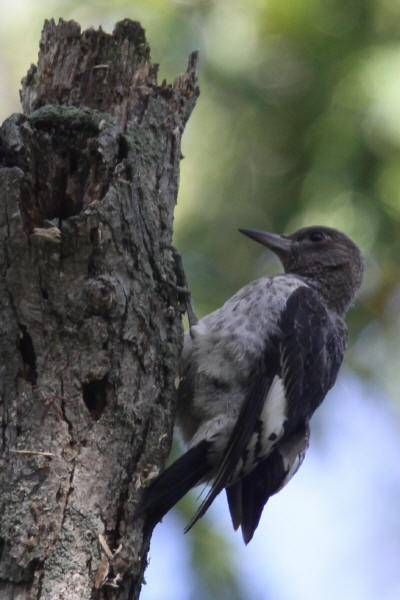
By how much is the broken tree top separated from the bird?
934 millimetres

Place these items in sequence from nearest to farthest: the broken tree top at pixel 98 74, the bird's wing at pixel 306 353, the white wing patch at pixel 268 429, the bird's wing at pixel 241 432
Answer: the bird's wing at pixel 241 432 < the broken tree top at pixel 98 74 < the white wing patch at pixel 268 429 < the bird's wing at pixel 306 353

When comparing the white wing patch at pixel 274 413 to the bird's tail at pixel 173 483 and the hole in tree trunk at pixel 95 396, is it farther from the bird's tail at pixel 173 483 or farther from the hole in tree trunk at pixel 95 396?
the hole in tree trunk at pixel 95 396

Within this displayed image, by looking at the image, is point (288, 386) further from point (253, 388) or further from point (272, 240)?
point (272, 240)

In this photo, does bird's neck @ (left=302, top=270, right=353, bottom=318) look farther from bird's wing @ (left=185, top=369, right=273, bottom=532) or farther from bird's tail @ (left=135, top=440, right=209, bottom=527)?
bird's tail @ (left=135, top=440, right=209, bottom=527)

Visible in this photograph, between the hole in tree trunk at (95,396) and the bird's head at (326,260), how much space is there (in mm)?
1767

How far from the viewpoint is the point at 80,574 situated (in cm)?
237

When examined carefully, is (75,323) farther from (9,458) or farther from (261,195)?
(261,195)

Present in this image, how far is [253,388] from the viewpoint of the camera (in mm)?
3520

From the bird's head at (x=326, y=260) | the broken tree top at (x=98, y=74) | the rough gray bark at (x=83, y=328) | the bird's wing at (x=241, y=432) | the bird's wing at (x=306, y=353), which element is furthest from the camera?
the bird's head at (x=326, y=260)

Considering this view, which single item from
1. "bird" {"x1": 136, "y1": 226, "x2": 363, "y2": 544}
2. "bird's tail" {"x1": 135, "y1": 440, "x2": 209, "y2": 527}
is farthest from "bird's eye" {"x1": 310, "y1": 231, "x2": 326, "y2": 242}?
"bird's tail" {"x1": 135, "y1": 440, "x2": 209, "y2": 527}

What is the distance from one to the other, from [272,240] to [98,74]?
52.5 inches

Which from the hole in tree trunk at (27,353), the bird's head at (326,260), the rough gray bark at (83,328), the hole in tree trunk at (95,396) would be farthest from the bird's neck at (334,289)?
the hole in tree trunk at (27,353)

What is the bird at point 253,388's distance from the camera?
3.35 m

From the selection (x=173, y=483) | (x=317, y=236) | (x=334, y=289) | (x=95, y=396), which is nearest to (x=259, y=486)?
(x=173, y=483)
